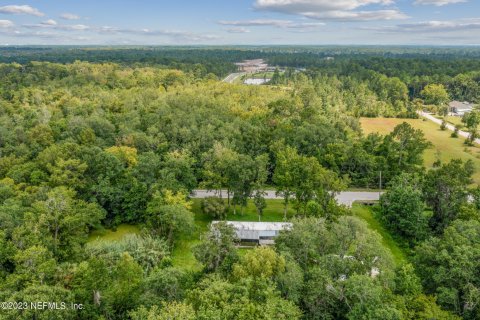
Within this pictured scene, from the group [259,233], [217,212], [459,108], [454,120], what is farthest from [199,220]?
[459,108]

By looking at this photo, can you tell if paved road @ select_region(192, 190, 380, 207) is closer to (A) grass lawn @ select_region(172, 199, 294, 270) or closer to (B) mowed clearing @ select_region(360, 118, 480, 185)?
(A) grass lawn @ select_region(172, 199, 294, 270)

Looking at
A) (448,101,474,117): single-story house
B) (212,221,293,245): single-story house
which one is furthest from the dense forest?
(448,101,474,117): single-story house

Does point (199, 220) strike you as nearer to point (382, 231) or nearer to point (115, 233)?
point (115, 233)

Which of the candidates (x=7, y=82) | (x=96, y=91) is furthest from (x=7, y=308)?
(x=7, y=82)

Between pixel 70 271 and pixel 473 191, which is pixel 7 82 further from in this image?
pixel 473 191

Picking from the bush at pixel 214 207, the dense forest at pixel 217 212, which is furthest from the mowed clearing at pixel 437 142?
the bush at pixel 214 207

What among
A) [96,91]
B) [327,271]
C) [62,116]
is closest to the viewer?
[327,271]
